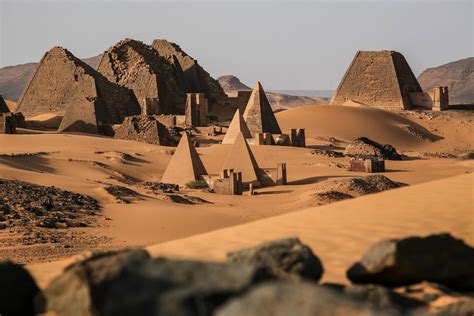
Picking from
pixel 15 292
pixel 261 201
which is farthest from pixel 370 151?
pixel 15 292

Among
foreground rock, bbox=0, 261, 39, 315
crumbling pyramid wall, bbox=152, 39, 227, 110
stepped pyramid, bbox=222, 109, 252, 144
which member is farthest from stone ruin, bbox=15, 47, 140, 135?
foreground rock, bbox=0, 261, 39, 315

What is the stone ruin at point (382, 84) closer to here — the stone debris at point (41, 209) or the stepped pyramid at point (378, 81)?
the stepped pyramid at point (378, 81)

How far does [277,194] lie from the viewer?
66.7 ft

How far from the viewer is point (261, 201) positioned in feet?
62.9

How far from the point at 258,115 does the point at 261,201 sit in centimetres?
1424

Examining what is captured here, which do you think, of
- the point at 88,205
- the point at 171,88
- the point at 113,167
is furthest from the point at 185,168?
the point at 171,88

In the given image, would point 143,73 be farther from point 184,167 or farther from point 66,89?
point 184,167

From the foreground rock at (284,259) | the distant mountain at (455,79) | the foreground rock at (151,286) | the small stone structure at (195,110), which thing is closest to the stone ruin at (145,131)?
the small stone structure at (195,110)

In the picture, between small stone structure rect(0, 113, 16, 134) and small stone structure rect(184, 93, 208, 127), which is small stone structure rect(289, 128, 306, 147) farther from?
small stone structure rect(184, 93, 208, 127)

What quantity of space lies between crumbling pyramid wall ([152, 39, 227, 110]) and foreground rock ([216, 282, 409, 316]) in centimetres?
4797

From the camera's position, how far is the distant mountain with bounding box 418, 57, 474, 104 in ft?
335

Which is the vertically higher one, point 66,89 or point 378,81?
point 378,81

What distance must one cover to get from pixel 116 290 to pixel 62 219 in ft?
32.4

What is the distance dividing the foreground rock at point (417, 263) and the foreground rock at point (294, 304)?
5.64 ft
